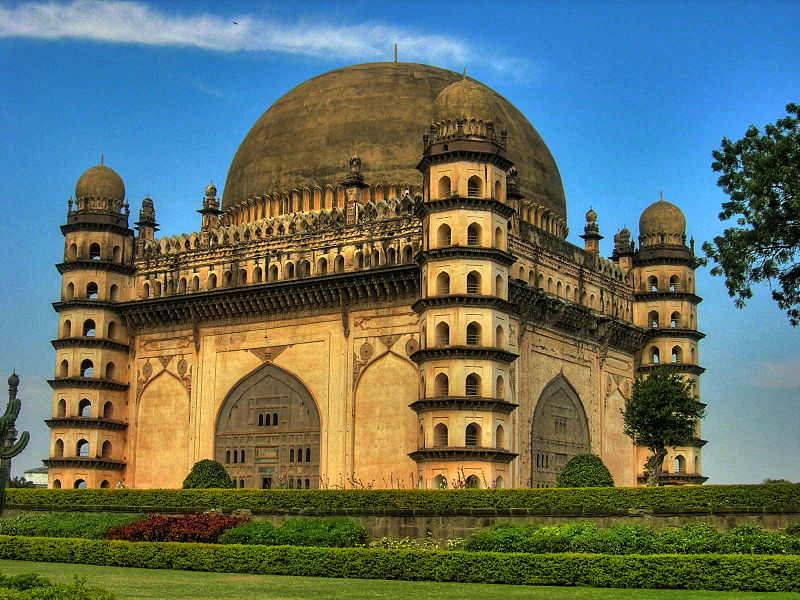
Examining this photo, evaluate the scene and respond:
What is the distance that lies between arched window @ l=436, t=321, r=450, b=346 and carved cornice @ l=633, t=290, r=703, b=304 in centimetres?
1443

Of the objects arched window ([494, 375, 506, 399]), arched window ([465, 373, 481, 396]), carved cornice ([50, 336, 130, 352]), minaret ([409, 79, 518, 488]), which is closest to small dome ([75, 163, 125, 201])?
carved cornice ([50, 336, 130, 352])

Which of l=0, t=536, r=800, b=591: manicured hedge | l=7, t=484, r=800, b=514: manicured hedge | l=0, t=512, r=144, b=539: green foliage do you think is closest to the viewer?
l=0, t=536, r=800, b=591: manicured hedge

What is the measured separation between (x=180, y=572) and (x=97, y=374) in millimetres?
20976

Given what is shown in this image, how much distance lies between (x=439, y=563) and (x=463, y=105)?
18.5 m

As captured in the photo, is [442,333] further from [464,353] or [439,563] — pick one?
[439,563]

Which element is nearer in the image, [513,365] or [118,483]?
[513,365]

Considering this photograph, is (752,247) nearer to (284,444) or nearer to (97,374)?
(284,444)

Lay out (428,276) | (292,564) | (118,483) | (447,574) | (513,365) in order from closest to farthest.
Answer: (447,574), (292,564), (428,276), (513,365), (118,483)

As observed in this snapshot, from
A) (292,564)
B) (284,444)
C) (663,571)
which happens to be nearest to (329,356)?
(284,444)

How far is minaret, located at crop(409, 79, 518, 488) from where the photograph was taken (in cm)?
3497

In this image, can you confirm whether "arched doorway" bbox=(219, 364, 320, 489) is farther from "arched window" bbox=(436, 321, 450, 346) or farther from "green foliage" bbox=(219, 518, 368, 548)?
"green foliage" bbox=(219, 518, 368, 548)

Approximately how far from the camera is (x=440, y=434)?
35.3 m

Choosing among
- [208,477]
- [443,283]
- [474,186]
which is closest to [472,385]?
[443,283]

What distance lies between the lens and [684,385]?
3844 centimetres
